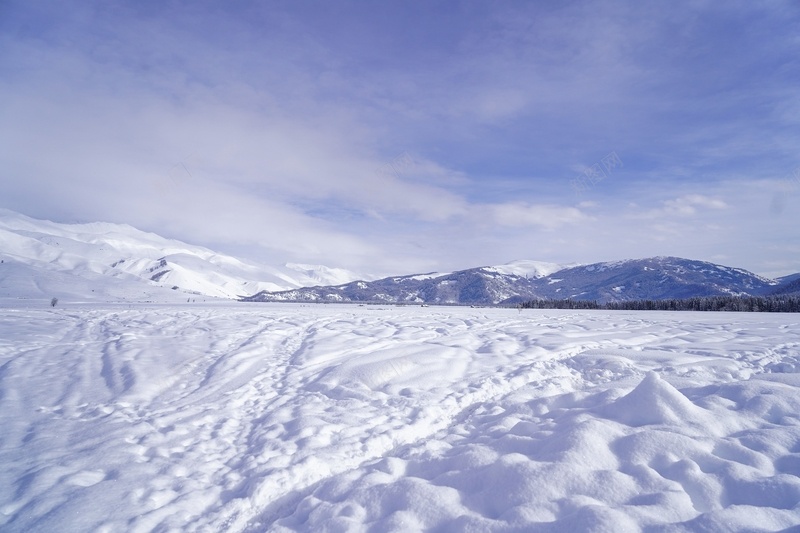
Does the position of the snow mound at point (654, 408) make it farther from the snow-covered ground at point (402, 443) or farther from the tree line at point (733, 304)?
the tree line at point (733, 304)

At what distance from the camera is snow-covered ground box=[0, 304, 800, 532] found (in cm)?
455

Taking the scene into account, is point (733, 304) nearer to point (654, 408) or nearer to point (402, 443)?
point (654, 408)

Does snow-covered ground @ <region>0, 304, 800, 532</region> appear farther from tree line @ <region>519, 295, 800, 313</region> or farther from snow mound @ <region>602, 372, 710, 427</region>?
tree line @ <region>519, 295, 800, 313</region>

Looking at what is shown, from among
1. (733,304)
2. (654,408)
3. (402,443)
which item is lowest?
(402,443)

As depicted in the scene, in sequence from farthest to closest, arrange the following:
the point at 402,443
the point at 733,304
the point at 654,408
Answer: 1. the point at 733,304
2. the point at 402,443
3. the point at 654,408

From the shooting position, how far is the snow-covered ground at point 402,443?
4.55 m

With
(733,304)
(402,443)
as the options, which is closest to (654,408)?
(402,443)

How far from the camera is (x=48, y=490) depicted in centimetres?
563

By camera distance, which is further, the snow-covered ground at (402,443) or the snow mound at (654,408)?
the snow mound at (654,408)

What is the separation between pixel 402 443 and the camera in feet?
23.6

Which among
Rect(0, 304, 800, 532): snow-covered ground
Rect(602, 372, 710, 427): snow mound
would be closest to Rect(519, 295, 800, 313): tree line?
Rect(0, 304, 800, 532): snow-covered ground

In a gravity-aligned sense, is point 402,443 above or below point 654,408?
below

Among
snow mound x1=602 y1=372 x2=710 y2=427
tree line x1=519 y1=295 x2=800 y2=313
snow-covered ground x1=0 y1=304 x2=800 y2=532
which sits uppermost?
tree line x1=519 y1=295 x2=800 y2=313

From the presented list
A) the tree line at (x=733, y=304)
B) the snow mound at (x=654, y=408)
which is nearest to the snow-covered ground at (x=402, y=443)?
the snow mound at (x=654, y=408)
